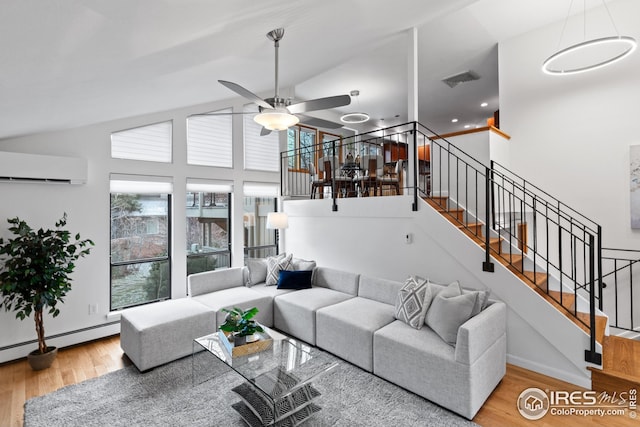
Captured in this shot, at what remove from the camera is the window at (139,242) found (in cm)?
440

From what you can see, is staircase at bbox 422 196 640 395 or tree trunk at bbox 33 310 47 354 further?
tree trunk at bbox 33 310 47 354

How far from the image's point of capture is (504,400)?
8.86 feet

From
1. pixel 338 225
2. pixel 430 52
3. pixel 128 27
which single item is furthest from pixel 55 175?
pixel 430 52

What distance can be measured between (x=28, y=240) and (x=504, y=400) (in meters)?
4.97

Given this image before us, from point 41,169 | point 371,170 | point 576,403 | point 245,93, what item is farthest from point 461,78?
point 41,169

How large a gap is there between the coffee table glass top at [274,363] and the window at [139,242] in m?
2.26

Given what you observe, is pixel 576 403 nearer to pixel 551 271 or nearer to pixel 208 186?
pixel 551 271

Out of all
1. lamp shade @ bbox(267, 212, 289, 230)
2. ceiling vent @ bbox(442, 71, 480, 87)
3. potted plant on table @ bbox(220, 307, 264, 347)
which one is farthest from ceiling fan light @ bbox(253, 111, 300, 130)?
ceiling vent @ bbox(442, 71, 480, 87)

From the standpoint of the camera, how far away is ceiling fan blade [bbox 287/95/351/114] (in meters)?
2.85

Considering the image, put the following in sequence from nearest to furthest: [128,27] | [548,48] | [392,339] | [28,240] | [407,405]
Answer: [128,27]
[407,405]
[392,339]
[28,240]
[548,48]

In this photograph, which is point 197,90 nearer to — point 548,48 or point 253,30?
point 253,30

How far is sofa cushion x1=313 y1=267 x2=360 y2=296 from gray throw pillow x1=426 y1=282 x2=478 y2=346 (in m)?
1.50

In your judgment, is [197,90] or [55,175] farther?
[197,90]

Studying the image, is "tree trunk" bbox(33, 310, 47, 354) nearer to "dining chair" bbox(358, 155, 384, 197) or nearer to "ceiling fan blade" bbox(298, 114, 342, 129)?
"ceiling fan blade" bbox(298, 114, 342, 129)
